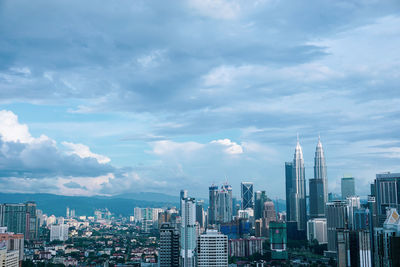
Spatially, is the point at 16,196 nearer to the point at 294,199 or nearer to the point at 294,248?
the point at 294,199

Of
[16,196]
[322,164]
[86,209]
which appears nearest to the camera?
[322,164]

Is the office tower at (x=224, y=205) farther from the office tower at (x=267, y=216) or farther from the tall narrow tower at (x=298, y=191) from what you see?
the tall narrow tower at (x=298, y=191)

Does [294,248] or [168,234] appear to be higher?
[168,234]

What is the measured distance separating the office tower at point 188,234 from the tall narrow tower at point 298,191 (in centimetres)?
4877

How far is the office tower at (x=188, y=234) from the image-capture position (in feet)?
74.4

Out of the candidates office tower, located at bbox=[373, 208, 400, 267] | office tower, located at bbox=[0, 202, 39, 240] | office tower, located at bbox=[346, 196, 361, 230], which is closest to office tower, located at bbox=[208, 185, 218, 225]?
office tower, located at bbox=[346, 196, 361, 230]

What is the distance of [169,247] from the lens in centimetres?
2430

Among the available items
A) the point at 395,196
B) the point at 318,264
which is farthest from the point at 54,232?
the point at 395,196

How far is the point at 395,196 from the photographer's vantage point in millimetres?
40531

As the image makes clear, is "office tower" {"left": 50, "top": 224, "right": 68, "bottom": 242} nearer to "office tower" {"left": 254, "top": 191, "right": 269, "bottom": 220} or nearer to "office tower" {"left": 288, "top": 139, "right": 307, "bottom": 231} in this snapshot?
"office tower" {"left": 254, "top": 191, "right": 269, "bottom": 220}

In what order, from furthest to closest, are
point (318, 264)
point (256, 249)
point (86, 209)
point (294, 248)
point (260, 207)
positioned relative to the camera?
point (86, 209) → point (260, 207) → point (294, 248) → point (256, 249) → point (318, 264)

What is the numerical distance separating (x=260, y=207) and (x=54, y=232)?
110 ft

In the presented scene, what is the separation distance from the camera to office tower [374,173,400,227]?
40312 mm

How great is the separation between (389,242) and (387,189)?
87.6ft
